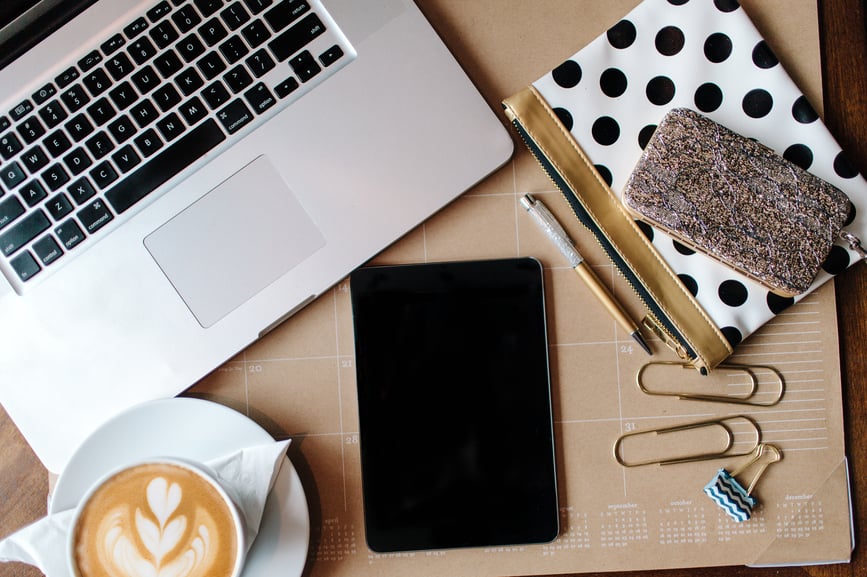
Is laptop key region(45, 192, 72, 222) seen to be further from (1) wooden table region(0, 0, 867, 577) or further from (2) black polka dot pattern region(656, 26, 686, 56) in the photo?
(2) black polka dot pattern region(656, 26, 686, 56)

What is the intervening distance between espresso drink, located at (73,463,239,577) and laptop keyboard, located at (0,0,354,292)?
20 centimetres

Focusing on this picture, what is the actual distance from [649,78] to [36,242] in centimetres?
54

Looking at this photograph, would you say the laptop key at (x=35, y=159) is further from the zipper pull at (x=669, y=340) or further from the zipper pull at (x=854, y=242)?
the zipper pull at (x=854, y=242)

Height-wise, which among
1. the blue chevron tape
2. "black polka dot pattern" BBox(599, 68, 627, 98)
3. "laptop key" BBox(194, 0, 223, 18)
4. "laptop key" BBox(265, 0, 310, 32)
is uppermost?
"laptop key" BBox(194, 0, 223, 18)

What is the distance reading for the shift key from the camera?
54cm

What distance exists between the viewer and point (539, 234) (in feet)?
2.04

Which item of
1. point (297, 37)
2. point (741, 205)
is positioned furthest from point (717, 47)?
point (297, 37)

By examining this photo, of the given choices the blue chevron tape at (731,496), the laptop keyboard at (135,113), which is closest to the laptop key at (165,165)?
the laptop keyboard at (135,113)

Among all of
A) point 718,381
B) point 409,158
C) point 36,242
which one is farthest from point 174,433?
point 718,381

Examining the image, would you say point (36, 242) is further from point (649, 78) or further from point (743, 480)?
point (743, 480)

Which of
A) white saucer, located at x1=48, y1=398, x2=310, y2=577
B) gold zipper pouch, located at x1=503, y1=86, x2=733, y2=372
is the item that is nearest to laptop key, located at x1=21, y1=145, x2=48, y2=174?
white saucer, located at x1=48, y1=398, x2=310, y2=577

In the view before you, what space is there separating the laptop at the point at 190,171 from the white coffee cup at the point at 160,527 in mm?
85

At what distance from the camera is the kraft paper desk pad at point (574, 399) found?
0.61 meters

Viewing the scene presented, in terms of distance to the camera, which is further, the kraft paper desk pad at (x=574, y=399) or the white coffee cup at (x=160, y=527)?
the kraft paper desk pad at (x=574, y=399)
